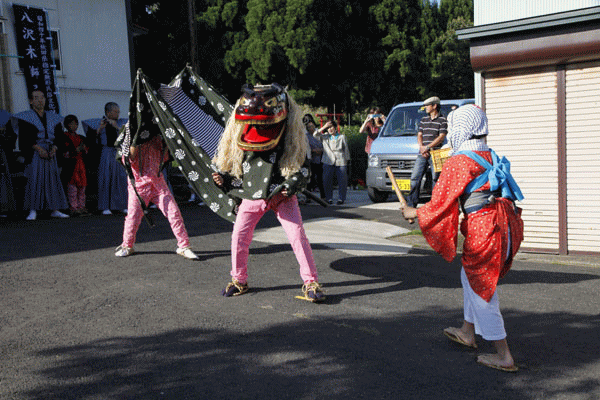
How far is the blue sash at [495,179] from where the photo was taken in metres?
4.12

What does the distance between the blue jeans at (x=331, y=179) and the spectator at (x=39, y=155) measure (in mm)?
5551

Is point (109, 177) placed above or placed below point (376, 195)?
above

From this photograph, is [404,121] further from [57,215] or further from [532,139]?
[57,215]

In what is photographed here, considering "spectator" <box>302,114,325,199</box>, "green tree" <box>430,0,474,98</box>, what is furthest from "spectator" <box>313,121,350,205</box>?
"green tree" <box>430,0,474,98</box>

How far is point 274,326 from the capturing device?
15.9 ft

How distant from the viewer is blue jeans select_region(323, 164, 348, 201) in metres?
13.9

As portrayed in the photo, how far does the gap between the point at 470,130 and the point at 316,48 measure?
30395mm

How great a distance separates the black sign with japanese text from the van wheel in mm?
8029

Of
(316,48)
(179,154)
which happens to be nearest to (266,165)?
(179,154)

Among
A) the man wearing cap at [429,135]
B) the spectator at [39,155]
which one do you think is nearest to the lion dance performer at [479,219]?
the man wearing cap at [429,135]

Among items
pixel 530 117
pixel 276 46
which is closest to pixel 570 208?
pixel 530 117

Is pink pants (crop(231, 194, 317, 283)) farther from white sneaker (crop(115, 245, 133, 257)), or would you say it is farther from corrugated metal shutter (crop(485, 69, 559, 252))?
corrugated metal shutter (crop(485, 69, 559, 252))

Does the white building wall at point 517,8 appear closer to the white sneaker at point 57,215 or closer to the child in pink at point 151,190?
the child in pink at point 151,190

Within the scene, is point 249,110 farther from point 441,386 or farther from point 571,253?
point 571,253
